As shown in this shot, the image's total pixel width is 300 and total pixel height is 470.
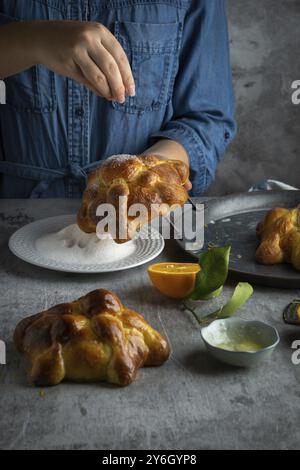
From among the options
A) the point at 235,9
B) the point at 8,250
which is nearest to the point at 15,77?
the point at 8,250

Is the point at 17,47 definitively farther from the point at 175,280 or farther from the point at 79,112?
the point at 175,280

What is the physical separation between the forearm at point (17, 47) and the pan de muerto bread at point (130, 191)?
1.32 ft

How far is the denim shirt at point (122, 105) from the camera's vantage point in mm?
1897

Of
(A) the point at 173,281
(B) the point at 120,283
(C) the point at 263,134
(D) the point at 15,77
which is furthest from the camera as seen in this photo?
(C) the point at 263,134

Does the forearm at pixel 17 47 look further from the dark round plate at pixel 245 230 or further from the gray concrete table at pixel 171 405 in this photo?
the gray concrete table at pixel 171 405

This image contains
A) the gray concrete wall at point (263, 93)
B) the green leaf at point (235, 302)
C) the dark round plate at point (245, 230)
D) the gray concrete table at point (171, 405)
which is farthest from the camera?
the gray concrete wall at point (263, 93)

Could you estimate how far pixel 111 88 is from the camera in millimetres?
1360

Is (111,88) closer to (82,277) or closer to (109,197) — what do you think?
(109,197)

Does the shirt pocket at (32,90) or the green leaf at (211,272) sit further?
the shirt pocket at (32,90)

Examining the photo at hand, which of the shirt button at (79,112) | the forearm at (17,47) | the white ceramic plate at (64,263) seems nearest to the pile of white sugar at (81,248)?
the white ceramic plate at (64,263)

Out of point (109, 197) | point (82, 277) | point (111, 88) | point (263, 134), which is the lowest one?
point (263, 134)

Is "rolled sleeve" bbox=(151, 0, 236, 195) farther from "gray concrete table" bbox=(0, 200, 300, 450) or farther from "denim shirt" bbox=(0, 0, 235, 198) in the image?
"gray concrete table" bbox=(0, 200, 300, 450)

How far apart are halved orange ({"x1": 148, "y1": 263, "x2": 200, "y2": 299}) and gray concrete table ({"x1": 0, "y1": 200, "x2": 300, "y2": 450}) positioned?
0.04 meters
